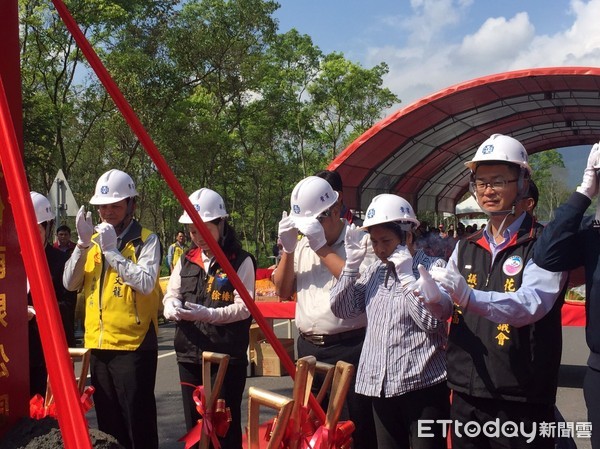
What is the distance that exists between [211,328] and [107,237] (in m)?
0.77

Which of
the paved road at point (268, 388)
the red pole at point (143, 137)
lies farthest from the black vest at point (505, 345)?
the paved road at point (268, 388)

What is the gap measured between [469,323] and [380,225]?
0.60 meters

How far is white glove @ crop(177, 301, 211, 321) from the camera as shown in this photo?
143 inches

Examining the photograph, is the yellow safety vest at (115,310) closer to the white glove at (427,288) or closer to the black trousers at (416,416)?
the black trousers at (416,416)

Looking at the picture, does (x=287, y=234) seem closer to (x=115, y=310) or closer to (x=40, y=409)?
(x=115, y=310)

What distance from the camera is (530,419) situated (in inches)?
101

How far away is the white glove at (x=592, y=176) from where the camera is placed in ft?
7.37

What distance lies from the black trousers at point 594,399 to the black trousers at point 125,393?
7.25 ft

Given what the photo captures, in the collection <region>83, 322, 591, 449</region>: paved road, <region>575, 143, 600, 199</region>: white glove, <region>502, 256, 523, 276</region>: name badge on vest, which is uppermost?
<region>575, 143, 600, 199</region>: white glove

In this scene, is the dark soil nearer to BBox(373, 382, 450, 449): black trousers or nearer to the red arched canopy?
BBox(373, 382, 450, 449): black trousers

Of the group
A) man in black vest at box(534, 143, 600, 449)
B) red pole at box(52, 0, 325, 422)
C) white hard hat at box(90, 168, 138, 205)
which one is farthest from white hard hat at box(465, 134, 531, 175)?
white hard hat at box(90, 168, 138, 205)

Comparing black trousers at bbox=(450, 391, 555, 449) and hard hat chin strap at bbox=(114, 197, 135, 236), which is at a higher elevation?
hard hat chin strap at bbox=(114, 197, 135, 236)

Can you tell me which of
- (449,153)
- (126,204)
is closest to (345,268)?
(126,204)

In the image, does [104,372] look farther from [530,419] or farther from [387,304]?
[530,419]
